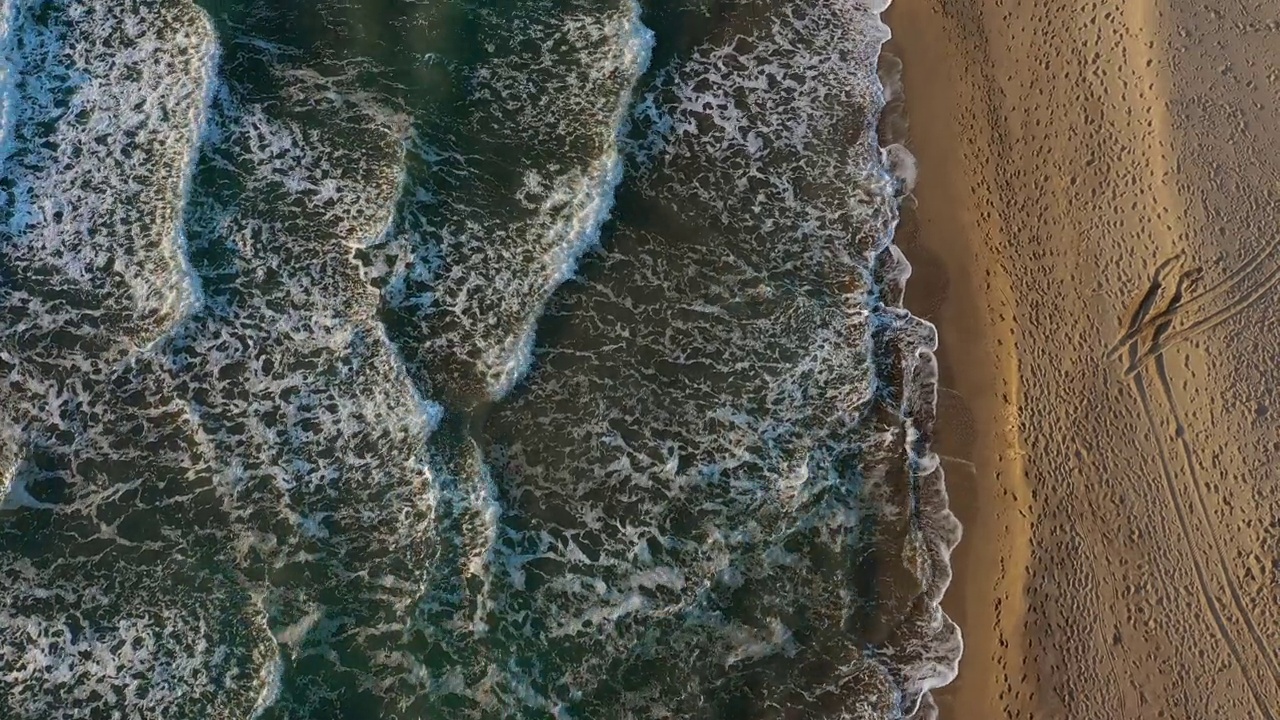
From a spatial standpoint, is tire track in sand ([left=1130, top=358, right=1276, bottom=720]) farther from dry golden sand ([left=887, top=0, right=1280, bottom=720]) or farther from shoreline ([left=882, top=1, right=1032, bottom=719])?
shoreline ([left=882, top=1, right=1032, bottom=719])

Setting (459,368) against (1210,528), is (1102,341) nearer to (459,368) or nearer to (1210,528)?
(1210,528)

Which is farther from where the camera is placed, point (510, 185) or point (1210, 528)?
point (510, 185)

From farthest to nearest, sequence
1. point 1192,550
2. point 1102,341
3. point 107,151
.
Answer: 1. point 107,151
2. point 1102,341
3. point 1192,550

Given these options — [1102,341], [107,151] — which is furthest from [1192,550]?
[107,151]

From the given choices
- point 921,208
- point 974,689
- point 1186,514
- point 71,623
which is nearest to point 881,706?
point 974,689

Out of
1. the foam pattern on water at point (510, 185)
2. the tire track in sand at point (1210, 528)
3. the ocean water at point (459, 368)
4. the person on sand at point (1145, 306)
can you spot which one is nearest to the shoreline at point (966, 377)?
the ocean water at point (459, 368)

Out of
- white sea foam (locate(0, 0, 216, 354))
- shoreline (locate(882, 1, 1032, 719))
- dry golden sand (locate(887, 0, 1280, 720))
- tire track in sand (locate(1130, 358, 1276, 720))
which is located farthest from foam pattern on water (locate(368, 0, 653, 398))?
tire track in sand (locate(1130, 358, 1276, 720))
